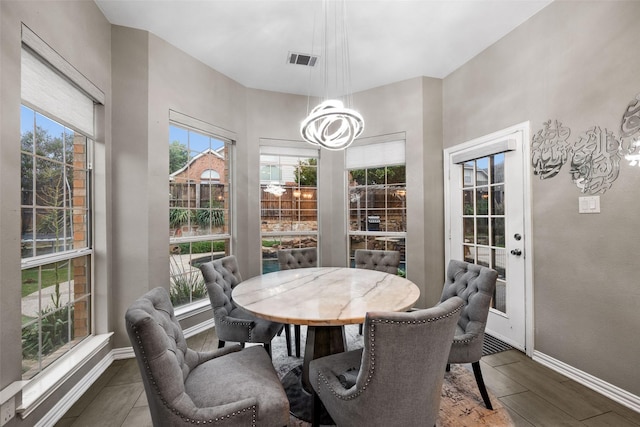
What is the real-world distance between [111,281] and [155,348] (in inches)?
77.5

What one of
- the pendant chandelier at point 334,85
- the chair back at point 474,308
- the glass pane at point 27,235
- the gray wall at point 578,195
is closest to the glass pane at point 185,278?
the glass pane at point 27,235

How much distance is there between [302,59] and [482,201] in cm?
256

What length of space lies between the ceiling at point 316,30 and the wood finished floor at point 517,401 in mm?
3068

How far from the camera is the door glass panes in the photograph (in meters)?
3.02

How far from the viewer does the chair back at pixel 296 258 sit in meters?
3.16

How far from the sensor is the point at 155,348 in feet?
3.73

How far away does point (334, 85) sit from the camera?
3967 mm

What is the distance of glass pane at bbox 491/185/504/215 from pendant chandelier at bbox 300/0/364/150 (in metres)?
1.61

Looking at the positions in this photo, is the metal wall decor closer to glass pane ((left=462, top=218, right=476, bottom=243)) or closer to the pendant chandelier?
glass pane ((left=462, top=218, right=476, bottom=243))

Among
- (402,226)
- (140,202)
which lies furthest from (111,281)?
(402,226)

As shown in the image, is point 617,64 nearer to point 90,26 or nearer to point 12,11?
point 12,11

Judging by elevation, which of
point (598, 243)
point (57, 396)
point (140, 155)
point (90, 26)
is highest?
point (90, 26)

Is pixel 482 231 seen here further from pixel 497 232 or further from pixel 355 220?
pixel 355 220

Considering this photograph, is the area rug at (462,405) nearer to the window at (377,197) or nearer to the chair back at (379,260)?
the chair back at (379,260)
